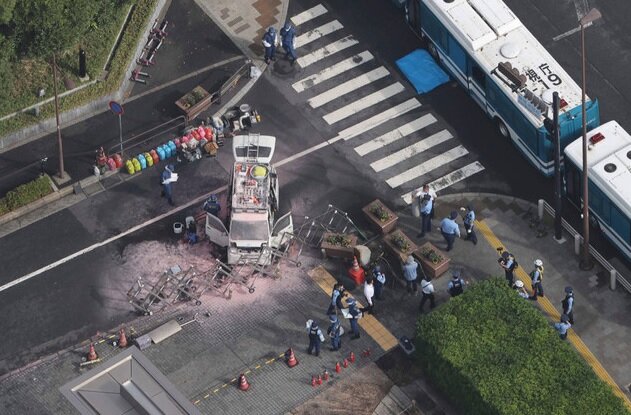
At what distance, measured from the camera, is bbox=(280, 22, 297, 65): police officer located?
7519 centimetres

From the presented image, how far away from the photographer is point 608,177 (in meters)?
66.8

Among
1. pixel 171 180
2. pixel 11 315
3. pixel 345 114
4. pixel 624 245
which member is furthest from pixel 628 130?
pixel 11 315

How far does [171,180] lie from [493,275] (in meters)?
14.3

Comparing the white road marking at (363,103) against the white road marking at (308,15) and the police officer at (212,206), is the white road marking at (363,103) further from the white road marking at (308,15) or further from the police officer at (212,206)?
the police officer at (212,206)

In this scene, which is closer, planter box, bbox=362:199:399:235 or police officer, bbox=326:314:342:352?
police officer, bbox=326:314:342:352

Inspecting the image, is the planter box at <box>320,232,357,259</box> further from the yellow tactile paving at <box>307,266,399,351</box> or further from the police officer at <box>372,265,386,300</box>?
the police officer at <box>372,265,386,300</box>

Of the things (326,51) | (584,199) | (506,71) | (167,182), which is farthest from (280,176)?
(584,199)

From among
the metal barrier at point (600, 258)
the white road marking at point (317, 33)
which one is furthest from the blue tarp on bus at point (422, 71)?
the metal barrier at point (600, 258)

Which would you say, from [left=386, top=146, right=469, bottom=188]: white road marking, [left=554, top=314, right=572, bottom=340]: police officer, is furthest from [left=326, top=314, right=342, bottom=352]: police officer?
[left=554, top=314, right=572, bottom=340]: police officer

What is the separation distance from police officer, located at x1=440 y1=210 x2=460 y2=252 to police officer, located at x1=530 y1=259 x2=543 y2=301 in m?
3.67

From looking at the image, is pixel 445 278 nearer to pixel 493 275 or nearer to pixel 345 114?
pixel 493 275

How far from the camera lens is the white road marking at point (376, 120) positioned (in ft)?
241

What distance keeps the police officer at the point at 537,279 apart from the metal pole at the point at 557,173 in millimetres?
2387

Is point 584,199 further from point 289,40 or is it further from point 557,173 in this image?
point 289,40
